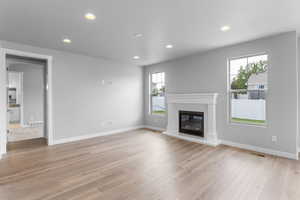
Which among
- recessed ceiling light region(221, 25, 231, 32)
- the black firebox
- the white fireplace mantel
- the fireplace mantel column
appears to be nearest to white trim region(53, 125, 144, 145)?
the white fireplace mantel

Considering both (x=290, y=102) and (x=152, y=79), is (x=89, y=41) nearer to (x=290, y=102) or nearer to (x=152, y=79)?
(x=152, y=79)

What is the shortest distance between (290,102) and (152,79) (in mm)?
4474

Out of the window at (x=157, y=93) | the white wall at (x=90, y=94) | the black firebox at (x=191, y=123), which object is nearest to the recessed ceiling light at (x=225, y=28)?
the black firebox at (x=191, y=123)

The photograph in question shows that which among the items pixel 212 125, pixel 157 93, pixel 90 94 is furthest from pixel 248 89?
pixel 90 94

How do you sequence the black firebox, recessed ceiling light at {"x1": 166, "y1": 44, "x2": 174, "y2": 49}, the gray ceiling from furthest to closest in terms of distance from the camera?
the black firebox → recessed ceiling light at {"x1": 166, "y1": 44, "x2": 174, "y2": 49} → the gray ceiling

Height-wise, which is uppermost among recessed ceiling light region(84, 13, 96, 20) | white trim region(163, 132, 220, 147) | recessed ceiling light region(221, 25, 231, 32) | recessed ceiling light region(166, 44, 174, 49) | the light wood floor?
recessed ceiling light region(166, 44, 174, 49)

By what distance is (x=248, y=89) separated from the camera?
12.7 ft

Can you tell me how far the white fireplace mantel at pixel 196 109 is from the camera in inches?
171

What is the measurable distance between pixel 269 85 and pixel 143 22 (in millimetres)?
3225

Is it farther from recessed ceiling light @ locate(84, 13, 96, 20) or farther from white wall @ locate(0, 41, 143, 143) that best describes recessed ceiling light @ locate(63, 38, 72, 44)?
recessed ceiling light @ locate(84, 13, 96, 20)

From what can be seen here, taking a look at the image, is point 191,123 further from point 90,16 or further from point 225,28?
point 90,16

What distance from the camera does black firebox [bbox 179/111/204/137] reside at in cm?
473

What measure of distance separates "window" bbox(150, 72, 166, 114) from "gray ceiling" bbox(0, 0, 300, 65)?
2189 millimetres

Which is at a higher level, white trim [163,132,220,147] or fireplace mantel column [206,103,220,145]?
fireplace mantel column [206,103,220,145]
